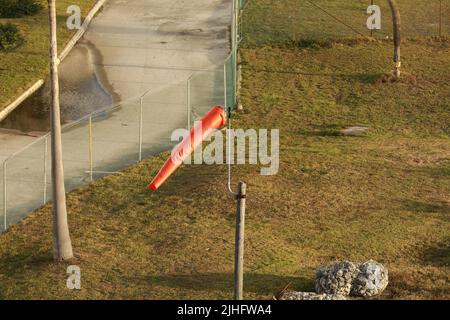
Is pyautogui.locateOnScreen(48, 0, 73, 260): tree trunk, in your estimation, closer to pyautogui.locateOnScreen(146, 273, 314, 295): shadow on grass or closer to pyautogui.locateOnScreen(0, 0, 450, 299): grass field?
pyautogui.locateOnScreen(0, 0, 450, 299): grass field

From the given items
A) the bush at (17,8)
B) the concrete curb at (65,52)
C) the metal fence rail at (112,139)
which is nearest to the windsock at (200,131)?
the metal fence rail at (112,139)

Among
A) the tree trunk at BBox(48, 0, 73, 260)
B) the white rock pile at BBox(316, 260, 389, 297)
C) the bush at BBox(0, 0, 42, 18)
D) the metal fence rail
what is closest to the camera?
the white rock pile at BBox(316, 260, 389, 297)

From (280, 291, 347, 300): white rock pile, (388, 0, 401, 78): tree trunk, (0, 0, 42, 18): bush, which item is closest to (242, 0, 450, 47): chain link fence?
(388, 0, 401, 78): tree trunk


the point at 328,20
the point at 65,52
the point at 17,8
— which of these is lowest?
the point at 65,52

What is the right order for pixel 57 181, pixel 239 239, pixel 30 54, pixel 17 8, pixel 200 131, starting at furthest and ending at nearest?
pixel 17 8 < pixel 30 54 < pixel 57 181 < pixel 200 131 < pixel 239 239

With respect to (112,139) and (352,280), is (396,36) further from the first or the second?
(352,280)

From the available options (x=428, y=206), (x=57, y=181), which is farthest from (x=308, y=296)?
(x=428, y=206)

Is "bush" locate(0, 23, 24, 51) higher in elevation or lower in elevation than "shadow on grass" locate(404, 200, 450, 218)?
higher
